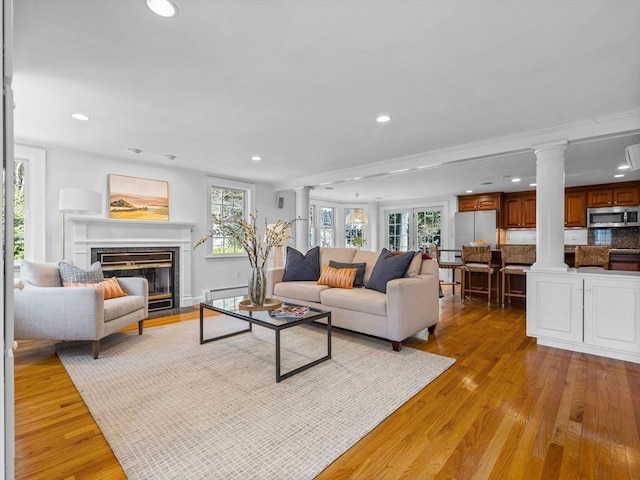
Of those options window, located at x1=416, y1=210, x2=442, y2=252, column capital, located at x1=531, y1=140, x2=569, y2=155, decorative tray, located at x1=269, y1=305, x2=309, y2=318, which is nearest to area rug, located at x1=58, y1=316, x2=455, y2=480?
decorative tray, located at x1=269, y1=305, x2=309, y2=318

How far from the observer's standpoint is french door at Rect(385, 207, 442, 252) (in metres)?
8.54

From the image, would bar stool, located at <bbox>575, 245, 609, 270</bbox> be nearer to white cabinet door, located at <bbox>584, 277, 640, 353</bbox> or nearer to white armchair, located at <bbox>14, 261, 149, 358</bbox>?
white cabinet door, located at <bbox>584, 277, 640, 353</bbox>

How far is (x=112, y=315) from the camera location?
3.10 meters

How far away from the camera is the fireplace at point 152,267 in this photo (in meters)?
4.55

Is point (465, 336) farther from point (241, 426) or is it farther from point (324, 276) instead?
point (241, 426)

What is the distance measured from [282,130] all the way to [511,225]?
615 cm

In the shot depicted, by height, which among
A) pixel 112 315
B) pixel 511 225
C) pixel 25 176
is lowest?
pixel 112 315

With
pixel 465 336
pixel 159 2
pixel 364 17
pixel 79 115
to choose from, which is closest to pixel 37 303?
pixel 79 115

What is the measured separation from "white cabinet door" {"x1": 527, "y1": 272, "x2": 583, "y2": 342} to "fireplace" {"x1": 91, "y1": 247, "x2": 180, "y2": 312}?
16.0 ft

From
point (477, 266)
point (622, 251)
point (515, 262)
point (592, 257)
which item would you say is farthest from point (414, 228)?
point (592, 257)

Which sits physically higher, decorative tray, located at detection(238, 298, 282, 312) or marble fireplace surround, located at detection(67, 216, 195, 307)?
marble fireplace surround, located at detection(67, 216, 195, 307)

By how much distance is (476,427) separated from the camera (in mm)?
1890

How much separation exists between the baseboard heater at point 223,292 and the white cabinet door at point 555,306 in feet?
15.0

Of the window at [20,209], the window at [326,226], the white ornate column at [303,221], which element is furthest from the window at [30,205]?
the window at [326,226]
